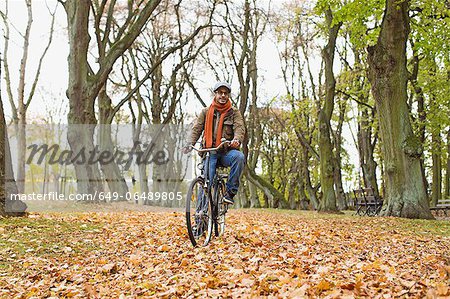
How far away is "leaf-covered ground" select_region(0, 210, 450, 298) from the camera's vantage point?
464cm

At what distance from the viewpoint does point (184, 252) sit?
7.03 m

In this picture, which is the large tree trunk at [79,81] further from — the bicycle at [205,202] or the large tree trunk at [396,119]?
the bicycle at [205,202]

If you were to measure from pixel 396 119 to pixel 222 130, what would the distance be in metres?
8.80

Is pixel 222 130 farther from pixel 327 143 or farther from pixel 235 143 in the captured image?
pixel 327 143

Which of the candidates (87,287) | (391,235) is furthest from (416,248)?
(87,287)

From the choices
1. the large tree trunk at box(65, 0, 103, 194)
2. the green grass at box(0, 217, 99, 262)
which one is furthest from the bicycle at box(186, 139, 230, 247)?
the large tree trunk at box(65, 0, 103, 194)

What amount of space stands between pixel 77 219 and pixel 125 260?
16.0 ft

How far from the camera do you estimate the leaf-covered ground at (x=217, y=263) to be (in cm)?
464

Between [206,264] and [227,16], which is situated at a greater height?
[227,16]

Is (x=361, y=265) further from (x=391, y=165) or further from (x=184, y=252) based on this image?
(x=391, y=165)

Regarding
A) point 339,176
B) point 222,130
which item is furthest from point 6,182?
point 339,176

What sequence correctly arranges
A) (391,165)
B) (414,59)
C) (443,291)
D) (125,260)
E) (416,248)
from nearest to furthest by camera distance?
(443,291) < (125,260) < (416,248) < (391,165) < (414,59)

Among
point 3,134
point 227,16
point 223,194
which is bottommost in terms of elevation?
point 223,194

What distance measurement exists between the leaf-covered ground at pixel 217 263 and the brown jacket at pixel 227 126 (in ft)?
4.83
